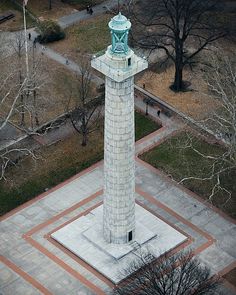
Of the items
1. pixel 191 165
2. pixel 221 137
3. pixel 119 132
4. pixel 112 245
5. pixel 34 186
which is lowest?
pixel 34 186

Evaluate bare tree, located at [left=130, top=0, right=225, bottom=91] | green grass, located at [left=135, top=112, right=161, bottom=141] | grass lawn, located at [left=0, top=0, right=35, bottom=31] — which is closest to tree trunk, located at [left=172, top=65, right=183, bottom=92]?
bare tree, located at [left=130, top=0, right=225, bottom=91]

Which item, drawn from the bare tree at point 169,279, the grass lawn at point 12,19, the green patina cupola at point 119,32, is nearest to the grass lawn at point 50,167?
the bare tree at point 169,279

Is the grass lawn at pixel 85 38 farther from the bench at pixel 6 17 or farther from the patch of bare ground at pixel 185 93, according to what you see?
the patch of bare ground at pixel 185 93

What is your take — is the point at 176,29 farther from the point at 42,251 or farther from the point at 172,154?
the point at 42,251

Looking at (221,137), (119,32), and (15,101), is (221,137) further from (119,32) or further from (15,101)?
(119,32)

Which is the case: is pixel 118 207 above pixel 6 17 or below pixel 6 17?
above

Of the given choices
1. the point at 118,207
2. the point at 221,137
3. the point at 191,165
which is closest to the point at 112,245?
the point at 118,207

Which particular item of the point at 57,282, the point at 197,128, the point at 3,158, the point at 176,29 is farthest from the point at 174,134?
the point at 57,282
